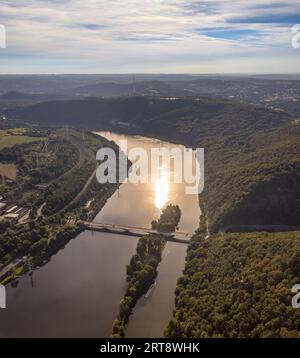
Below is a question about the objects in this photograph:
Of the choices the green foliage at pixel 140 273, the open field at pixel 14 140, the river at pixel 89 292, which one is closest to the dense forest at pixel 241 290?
the river at pixel 89 292

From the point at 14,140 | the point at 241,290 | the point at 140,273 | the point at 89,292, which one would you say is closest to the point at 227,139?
the point at 14,140

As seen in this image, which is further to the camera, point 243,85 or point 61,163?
point 243,85

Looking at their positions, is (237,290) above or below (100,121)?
below

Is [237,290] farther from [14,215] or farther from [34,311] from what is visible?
[14,215]

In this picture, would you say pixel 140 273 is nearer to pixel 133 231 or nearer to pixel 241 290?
pixel 241 290

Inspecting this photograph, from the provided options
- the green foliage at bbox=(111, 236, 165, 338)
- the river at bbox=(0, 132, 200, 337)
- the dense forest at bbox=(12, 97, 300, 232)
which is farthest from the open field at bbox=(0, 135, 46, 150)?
the green foliage at bbox=(111, 236, 165, 338)

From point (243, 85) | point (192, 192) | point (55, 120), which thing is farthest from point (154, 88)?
point (192, 192)

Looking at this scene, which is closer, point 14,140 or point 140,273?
Result: point 140,273
